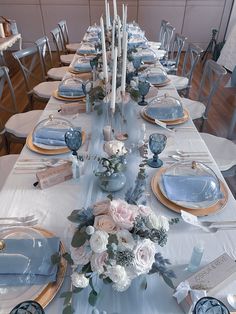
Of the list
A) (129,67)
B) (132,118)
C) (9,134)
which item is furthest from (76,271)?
(9,134)

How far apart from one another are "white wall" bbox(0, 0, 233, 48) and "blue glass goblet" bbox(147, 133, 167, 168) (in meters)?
5.28

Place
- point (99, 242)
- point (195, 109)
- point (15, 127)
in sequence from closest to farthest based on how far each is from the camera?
point (99, 242) < point (15, 127) < point (195, 109)

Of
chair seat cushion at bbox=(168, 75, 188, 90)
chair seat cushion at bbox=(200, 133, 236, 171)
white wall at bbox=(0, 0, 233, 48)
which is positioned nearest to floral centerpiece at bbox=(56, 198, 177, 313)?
chair seat cushion at bbox=(200, 133, 236, 171)

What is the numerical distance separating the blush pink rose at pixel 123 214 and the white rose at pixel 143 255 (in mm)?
47

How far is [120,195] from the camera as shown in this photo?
99 centimetres

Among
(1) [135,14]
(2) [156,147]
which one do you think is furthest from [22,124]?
(1) [135,14]

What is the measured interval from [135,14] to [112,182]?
18.2 feet

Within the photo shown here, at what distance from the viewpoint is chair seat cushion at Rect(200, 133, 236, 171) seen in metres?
1.62

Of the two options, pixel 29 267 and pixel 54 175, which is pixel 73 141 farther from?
pixel 29 267

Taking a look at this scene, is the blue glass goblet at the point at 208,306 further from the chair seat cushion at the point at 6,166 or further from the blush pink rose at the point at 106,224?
the chair seat cushion at the point at 6,166

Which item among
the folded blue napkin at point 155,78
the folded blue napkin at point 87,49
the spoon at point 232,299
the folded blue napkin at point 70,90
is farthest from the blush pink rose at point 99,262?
the folded blue napkin at point 87,49

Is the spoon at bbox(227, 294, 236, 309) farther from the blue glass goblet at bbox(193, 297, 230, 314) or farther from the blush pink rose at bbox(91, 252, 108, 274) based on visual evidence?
the blush pink rose at bbox(91, 252, 108, 274)

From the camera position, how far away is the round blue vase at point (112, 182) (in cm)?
98

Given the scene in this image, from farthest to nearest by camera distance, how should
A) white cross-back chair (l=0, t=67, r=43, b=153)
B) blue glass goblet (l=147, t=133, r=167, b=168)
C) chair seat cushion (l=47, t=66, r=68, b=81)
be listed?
chair seat cushion (l=47, t=66, r=68, b=81) → white cross-back chair (l=0, t=67, r=43, b=153) → blue glass goblet (l=147, t=133, r=167, b=168)
